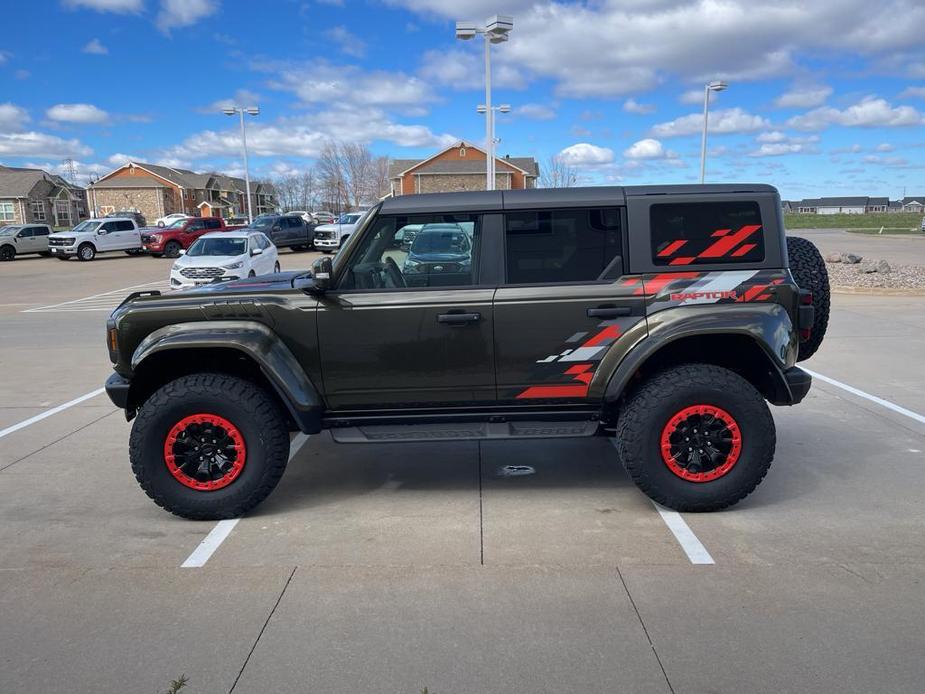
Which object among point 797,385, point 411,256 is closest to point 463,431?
point 411,256

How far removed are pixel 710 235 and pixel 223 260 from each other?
15495mm

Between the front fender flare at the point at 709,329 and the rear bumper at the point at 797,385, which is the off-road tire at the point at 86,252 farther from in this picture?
the rear bumper at the point at 797,385

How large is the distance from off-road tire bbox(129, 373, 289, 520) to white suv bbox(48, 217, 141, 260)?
102 ft

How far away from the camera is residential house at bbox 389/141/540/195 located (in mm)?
59469

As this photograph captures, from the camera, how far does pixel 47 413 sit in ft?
22.9

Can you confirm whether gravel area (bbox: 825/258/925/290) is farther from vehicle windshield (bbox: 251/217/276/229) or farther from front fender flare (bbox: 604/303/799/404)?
vehicle windshield (bbox: 251/217/276/229)

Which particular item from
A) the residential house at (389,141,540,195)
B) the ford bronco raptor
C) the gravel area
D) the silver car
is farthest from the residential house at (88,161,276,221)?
the ford bronco raptor

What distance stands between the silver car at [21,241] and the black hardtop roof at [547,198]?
34678 mm

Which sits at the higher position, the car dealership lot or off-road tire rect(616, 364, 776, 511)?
off-road tire rect(616, 364, 776, 511)

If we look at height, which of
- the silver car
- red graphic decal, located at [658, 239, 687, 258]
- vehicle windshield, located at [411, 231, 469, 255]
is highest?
the silver car

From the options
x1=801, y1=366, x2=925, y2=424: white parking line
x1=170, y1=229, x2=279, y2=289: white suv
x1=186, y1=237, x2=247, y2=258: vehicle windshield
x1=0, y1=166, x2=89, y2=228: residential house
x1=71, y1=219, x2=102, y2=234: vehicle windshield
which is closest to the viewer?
x1=801, y1=366, x2=925, y2=424: white parking line

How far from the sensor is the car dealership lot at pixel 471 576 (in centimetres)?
290

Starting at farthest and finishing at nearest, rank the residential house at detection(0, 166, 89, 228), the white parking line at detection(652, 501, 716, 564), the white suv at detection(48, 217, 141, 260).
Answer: the residential house at detection(0, 166, 89, 228) < the white suv at detection(48, 217, 141, 260) < the white parking line at detection(652, 501, 716, 564)

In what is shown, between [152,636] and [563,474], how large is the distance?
287 cm
